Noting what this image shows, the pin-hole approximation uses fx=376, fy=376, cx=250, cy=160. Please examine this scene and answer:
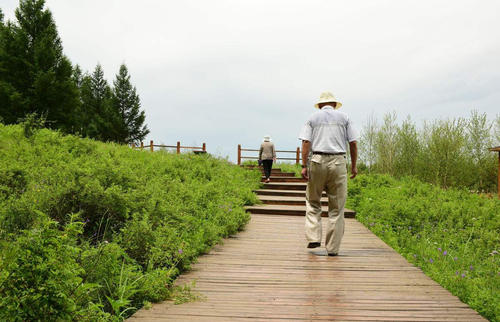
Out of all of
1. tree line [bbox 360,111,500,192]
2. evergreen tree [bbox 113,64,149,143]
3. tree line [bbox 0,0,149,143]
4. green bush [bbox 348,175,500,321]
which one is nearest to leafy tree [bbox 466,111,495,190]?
tree line [bbox 360,111,500,192]

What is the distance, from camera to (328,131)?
4684 millimetres

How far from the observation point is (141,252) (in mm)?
4020

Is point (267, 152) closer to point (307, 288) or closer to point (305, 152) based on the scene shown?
point (305, 152)

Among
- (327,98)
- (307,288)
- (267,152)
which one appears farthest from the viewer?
(267,152)

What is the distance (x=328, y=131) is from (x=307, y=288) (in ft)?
6.64

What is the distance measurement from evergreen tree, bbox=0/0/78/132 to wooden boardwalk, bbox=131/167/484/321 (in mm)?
21330

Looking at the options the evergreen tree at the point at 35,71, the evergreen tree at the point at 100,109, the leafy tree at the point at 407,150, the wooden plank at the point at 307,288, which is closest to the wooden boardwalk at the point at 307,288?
the wooden plank at the point at 307,288

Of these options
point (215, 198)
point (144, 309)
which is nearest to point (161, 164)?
point (215, 198)

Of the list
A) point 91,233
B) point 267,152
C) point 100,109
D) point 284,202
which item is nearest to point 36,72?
point 100,109

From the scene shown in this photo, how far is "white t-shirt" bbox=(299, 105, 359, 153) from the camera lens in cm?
466

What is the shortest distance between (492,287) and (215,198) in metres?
4.99

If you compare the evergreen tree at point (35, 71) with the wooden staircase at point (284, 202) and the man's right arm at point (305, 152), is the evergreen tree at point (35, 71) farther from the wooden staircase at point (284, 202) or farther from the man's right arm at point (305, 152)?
the man's right arm at point (305, 152)

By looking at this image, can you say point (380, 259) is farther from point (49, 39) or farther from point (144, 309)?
point (49, 39)

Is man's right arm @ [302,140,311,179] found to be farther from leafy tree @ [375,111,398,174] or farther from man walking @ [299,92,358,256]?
leafy tree @ [375,111,398,174]
